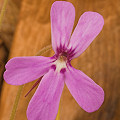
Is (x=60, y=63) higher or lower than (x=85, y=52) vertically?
higher

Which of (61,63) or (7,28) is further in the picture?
(7,28)

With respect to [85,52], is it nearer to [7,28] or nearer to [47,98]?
[7,28]

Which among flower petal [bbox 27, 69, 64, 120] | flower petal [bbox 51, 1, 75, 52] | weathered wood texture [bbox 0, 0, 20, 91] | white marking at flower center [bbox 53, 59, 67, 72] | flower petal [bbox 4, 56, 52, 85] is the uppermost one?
flower petal [bbox 51, 1, 75, 52]

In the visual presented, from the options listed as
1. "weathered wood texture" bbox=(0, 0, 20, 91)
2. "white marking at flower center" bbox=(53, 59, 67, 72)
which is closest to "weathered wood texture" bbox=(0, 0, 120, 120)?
"weathered wood texture" bbox=(0, 0, 20, 91)

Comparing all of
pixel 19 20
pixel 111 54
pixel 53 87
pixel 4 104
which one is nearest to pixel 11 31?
pixel 19 20

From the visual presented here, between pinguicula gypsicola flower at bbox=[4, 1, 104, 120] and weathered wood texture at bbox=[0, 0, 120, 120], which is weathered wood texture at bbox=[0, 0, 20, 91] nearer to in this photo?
weathered wood texture at bbox=[0, 0, 120, 120]

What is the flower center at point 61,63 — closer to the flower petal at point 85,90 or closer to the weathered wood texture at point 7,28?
the flower petal at point 85,90

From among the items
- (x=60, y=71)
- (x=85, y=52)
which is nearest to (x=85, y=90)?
(x=60, y=71)
